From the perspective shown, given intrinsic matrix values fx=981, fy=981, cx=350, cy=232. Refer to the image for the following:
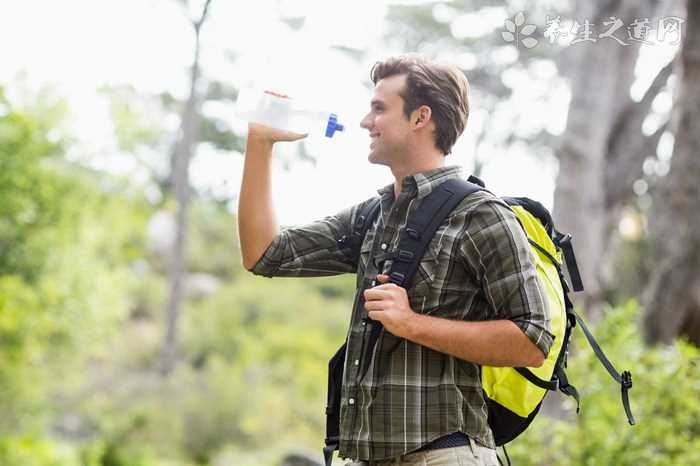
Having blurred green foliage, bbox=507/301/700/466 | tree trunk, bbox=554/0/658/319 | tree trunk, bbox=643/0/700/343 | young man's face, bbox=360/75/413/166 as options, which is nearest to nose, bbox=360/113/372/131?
young man's face, bbox=360/75/413/166

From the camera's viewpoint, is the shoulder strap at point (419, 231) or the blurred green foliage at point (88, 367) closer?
the shoulder strap at point (419, 231)

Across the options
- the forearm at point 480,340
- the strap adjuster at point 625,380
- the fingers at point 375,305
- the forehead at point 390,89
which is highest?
the forehead at point 390,89

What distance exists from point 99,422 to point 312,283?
1196 cm

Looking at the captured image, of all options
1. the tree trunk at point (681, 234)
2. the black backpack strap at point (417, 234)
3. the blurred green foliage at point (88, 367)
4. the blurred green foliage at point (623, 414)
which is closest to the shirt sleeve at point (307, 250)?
the black backpack strap at point (417, 234)

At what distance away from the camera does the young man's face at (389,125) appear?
2371mm

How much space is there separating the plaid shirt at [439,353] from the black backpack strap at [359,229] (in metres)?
0.19

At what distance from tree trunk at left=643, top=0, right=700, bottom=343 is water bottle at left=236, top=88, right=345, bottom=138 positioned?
5.04 meters

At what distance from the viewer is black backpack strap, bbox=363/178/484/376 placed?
7.32 ft

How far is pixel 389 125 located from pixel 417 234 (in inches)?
11.9

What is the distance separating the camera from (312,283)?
86.8ft

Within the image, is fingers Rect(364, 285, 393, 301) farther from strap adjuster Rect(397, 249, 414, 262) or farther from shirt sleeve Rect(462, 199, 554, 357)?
shirt sleeve Rect(462, 199, 554, 357)

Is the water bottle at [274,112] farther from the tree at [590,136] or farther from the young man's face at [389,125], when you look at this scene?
the tree at [590,136]

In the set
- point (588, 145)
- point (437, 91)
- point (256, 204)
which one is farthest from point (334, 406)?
point (588, 145)

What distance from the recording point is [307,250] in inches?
103
